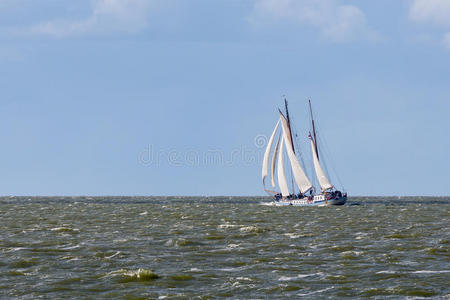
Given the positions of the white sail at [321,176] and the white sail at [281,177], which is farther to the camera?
the white sail at [281,177]

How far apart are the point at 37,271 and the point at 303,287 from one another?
9427 millimetres

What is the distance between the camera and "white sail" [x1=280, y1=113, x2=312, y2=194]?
9744cm

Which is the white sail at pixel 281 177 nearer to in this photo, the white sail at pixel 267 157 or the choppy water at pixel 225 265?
the white sail at pixel 267 157

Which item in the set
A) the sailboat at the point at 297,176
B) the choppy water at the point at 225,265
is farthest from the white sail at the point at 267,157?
the choppy water at the point at 225,265

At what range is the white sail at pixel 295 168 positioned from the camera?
97.4 metres

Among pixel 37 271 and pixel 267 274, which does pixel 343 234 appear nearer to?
pixel 267 274

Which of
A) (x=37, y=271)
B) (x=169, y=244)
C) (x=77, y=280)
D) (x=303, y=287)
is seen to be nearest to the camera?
(x=303, y=287)

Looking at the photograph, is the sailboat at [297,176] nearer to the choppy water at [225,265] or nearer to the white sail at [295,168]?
the white sail at [295,168]

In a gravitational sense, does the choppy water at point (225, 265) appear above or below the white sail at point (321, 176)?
below

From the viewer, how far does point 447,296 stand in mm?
16328

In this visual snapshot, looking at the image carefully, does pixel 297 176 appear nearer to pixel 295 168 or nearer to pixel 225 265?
pixel 295 168

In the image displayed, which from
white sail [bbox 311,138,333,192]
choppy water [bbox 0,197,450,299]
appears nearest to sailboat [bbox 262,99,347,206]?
white sail [bbox 311,138,333,192]

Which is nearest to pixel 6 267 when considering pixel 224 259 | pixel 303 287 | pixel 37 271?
pixel 37 271

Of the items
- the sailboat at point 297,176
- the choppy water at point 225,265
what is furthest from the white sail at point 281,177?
the choppy water at point 225,265
